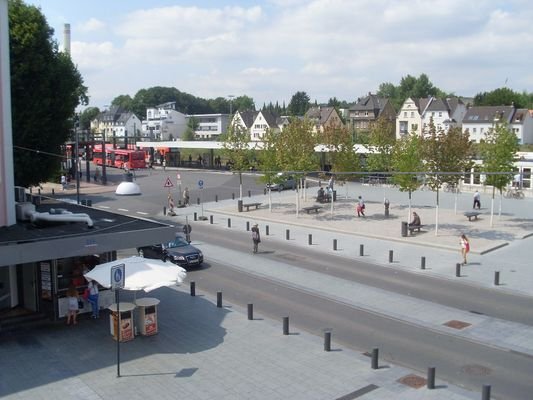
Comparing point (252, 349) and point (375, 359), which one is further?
point (252, 349)

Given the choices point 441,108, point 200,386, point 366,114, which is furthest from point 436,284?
point 366,114

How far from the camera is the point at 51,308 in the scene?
58.5ft

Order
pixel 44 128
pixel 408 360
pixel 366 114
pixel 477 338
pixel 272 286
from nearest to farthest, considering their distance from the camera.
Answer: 1. pixel 408 360
2. pixel 477 338
3. pixel 272 286
4. pixel 44 128
5. pixel 366 114

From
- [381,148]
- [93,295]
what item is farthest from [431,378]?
[381,148]

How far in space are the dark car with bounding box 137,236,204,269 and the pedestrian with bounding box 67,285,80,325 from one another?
293 inches

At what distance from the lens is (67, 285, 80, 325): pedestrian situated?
691 inches

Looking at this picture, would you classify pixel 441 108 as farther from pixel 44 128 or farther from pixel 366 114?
pixel 44 128

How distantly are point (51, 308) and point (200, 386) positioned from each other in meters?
7.07

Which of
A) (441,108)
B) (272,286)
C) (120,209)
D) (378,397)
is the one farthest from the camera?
(441,108)

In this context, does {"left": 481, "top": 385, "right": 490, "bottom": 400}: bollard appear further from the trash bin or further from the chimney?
the chimney

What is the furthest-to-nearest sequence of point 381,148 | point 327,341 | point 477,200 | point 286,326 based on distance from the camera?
point 381,148 → point 477,200 → point 286,326 → point 327,341

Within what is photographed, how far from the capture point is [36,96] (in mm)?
31922

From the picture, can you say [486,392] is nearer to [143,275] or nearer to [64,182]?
[143,275]

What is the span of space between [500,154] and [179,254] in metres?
20.9
